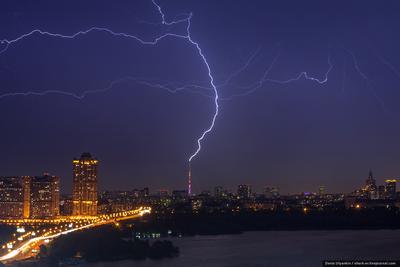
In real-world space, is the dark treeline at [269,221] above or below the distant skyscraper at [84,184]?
below

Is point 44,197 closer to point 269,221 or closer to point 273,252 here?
point 269,221

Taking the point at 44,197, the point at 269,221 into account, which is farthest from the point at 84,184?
the point at 269,221

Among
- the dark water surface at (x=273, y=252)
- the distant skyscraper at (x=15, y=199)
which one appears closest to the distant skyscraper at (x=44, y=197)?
the distant skyscraper at (x=15, y=199)

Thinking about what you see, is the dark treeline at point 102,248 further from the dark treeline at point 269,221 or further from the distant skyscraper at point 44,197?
the distant skyscraper at point 44,197

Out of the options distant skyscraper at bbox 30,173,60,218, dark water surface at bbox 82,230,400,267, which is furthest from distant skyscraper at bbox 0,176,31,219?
dark water surface at bbox 82,230,400,267

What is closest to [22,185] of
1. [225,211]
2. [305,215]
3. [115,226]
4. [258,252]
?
[225,211]

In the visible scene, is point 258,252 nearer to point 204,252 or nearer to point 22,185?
point 204,252

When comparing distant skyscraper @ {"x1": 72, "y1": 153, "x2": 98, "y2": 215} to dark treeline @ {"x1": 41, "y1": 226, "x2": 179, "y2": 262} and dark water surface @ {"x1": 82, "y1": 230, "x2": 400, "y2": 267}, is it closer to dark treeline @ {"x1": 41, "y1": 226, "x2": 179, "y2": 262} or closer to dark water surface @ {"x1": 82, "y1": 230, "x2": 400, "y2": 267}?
dark water surface @ {"x1": 82, "y1": 230, "x2": 400, "y2": 267}
